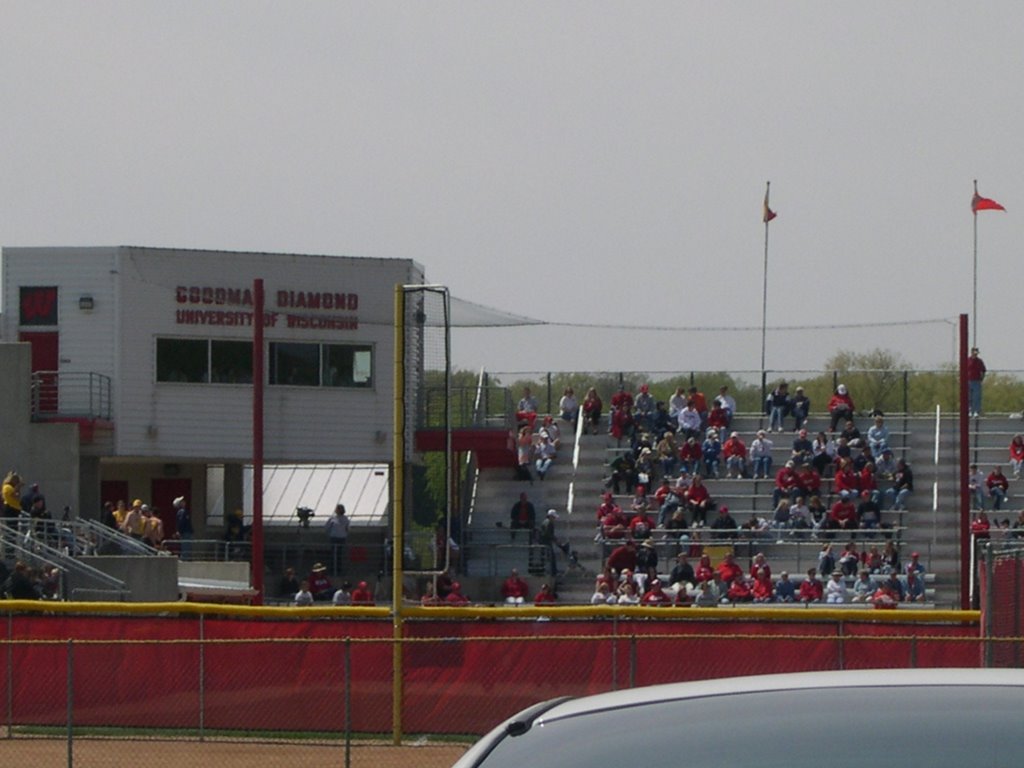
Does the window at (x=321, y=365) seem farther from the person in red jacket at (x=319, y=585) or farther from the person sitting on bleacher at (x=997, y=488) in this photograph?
the person sitting on bleacher at (x=997, y=488)

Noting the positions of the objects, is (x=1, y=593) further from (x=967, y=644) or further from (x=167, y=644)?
(x=967, y=644)

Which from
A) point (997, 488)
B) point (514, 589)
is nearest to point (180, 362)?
point (514, 589)

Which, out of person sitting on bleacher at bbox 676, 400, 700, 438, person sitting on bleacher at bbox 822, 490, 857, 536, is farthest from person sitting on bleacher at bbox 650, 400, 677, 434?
person sitting on bleacher at bbox 822, 490, 857, 536

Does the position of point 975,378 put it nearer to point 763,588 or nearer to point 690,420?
point 690,420

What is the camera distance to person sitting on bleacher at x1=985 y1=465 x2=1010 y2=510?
3350cm

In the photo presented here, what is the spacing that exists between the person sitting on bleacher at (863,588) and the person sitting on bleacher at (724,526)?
3.61 m

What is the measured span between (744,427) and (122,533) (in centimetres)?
1318

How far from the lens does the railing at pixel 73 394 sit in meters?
36.4

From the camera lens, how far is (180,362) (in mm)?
37469

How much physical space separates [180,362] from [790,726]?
34820mm

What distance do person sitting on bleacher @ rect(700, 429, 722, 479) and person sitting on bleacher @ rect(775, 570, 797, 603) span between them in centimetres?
657

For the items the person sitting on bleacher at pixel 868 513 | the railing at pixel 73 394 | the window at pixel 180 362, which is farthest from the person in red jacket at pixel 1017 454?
the railing at pixel 73 394

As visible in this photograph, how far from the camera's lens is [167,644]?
18.1 m

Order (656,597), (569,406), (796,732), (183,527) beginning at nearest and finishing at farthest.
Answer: (796,732), (656,597), (183,527), (569,406)
